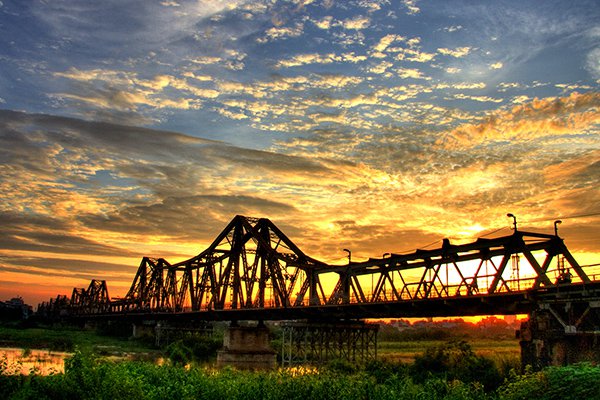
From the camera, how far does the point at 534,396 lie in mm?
26422

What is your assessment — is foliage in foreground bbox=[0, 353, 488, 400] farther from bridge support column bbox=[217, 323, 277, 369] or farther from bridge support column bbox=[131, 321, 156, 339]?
bridge support column bbox=[131, 321, 156, 339]

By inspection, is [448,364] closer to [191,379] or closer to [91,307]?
[191,379]

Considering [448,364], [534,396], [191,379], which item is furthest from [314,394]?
[448,364]

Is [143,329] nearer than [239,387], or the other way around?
[239,387]

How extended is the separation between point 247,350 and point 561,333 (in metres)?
46.7

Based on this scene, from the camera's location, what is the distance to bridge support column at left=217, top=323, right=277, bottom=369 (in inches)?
2827

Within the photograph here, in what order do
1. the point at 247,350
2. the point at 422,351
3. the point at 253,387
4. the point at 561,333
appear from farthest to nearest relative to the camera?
the point at 422,351
the point at 247,350
the point at 561,333
the point at 253,387

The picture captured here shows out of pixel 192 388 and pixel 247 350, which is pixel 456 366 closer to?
pixel 192 388

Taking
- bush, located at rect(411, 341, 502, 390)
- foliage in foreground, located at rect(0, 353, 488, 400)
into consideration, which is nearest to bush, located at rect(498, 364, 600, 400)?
foliage in foreground, located at rect(0, 353, 488, 400)

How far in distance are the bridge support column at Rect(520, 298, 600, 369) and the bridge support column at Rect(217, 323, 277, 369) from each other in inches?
1607

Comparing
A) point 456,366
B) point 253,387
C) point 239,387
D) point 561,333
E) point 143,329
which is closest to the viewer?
point 253,387

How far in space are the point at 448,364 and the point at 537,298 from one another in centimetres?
1976

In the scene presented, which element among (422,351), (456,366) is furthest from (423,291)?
(422,351)

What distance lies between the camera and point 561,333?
Result: 113 ft
